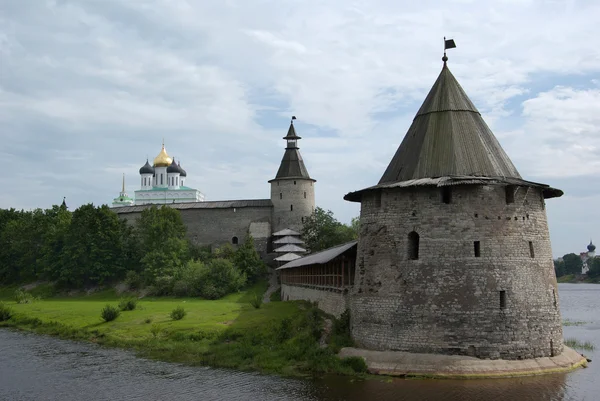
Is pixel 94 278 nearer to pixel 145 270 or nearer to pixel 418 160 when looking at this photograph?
pixel 145 270

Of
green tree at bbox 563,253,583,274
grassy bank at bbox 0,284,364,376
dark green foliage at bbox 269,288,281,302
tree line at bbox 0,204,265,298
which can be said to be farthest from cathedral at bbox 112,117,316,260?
green tree at bbox 563,253,583,274

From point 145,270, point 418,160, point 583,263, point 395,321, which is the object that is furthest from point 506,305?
point 583,263

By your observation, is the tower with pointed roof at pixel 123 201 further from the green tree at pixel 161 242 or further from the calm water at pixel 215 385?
the calm water at pixel 215 385

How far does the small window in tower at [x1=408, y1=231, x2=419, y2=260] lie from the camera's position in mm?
21438

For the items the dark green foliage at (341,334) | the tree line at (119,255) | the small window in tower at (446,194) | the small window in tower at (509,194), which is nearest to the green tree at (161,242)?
the tree line at (119,255)

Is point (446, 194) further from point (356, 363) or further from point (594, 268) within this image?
point (594, 268)

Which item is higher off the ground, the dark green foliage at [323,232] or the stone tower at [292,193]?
the stone tower at [292,193]

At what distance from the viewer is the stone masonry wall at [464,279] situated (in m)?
20.2

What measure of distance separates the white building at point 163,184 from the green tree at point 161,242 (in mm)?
33046

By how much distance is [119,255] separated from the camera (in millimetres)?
56438

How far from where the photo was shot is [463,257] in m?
20.6

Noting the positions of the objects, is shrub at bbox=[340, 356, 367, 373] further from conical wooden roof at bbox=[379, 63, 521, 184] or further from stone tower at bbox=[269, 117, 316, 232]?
stone tower at bbox=[269, 117, 316, 232]

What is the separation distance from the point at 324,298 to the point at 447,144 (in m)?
10.1

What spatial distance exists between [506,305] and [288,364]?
24.8 feet
